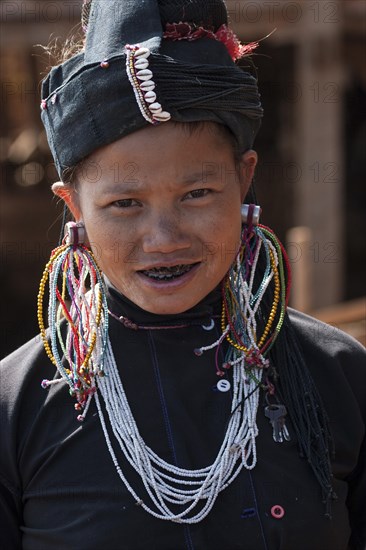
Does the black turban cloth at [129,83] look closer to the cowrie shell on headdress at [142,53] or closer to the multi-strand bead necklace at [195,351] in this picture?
the cowrie shell on headdress at [142,53]

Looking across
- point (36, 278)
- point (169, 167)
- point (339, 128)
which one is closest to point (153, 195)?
point (169, 167)

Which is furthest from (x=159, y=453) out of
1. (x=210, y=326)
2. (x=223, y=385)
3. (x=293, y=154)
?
(x=293, y=154)

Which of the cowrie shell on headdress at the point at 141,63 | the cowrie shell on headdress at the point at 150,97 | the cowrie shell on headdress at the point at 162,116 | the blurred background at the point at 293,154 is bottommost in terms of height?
Result: the blurred background at the point at 293,154

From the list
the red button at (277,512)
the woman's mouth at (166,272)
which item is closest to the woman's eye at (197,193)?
the woman's mouth at (166,272)

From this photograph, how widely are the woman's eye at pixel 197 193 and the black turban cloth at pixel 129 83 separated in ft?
0.50

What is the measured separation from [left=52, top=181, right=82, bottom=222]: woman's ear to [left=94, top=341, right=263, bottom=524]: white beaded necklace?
36 centimetres

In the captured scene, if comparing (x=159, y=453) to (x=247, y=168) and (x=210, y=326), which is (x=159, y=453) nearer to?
(x=210, y=326)

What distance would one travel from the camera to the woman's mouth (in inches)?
70.6

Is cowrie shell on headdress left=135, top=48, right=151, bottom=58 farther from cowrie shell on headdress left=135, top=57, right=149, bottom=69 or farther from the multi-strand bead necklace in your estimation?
the multi-strand bead necklace

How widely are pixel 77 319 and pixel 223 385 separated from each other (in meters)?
0.38

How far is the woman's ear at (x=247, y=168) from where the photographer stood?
75.0 inches

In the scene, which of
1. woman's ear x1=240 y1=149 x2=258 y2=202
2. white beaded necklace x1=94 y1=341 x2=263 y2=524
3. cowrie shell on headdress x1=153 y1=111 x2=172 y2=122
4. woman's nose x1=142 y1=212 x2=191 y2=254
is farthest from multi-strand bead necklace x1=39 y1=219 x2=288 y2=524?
cowrie shell on headdress x1=153 y1=111 x2=172 y2=122

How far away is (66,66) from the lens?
1.83m

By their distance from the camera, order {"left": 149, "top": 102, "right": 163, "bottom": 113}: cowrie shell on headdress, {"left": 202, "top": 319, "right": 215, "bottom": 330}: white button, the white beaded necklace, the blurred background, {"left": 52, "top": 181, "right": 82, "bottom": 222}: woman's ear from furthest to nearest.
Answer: the blurred background < {"left": 202, "top": 319, "right": 215, "bottom": 330}: white button < {"left": 52, "top": 181, "right": 82, "bottom": 222}: woman's ear < the white beaded necklace < {"left": 149, "top": 102, "right": 163, "bottom": 113}: cowrie shell on headdress
